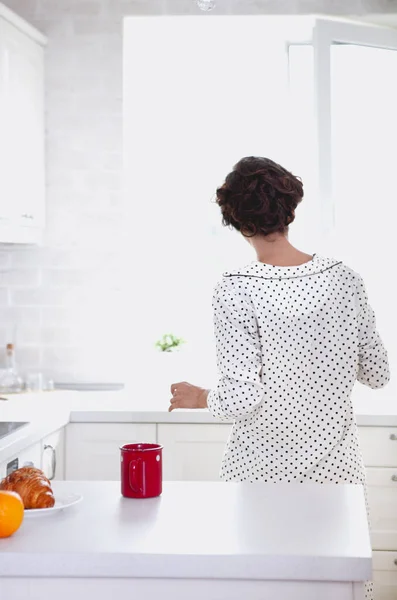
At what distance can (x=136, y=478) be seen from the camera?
5.32ft

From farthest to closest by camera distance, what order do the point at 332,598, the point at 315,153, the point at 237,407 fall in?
the point at 315,153, the point at 237,407, the point at 332,598

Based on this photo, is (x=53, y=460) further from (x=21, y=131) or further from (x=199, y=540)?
(x=199, y=540)

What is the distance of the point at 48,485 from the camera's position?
5.11 ft

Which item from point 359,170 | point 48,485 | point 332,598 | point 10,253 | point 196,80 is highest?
point 196,80

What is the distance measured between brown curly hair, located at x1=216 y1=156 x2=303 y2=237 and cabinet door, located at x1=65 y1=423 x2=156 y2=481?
1256 millimetres

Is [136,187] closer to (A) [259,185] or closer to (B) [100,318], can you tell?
(B) [100,318]

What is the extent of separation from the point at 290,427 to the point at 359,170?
1.69 m

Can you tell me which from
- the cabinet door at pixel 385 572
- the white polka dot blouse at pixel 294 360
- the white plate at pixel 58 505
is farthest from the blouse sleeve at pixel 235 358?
the cabinet door at pixel 385 572

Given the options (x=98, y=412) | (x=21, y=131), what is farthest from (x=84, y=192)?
(x=98, y=412)

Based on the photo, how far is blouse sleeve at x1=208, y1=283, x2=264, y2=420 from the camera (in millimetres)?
1930

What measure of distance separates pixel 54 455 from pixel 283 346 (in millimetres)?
1354

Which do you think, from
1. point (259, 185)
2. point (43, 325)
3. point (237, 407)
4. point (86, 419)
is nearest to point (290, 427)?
point (237, 407)

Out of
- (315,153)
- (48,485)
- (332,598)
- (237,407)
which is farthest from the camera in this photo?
(315,153)

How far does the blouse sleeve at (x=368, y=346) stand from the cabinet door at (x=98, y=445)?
1168 millimetres
